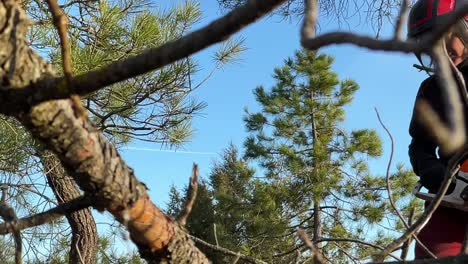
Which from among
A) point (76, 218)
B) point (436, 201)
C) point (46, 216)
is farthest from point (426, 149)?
point (76, 218)

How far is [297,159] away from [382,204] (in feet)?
4.04

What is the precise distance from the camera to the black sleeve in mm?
1120

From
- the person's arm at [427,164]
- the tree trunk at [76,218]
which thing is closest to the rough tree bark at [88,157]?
the person's arm at [427,164]

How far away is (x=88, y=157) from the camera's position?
0.58 meters

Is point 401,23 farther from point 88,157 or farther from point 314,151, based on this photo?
point 314,151

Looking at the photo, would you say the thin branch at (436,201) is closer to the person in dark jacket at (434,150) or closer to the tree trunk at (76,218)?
the person in dark jacket at (434,150)

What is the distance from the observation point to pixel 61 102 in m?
0.55

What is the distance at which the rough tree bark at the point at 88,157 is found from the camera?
0.50m

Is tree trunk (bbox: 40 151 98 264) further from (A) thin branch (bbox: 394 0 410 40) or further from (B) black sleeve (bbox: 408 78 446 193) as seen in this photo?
(A) thin branch (bbox: 394 0 410 40)

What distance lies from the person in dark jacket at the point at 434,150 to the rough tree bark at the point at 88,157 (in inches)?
22.9

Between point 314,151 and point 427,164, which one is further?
point 314,151

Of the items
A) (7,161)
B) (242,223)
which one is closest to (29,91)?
(7,161)

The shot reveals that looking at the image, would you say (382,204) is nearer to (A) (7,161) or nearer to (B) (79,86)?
(A) (7,161)

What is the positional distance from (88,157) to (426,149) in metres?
0.82
